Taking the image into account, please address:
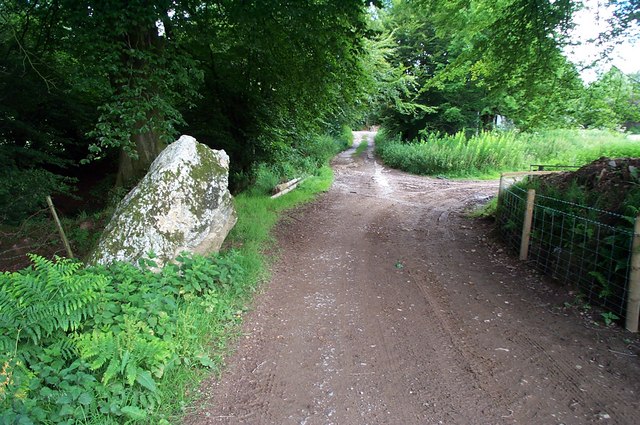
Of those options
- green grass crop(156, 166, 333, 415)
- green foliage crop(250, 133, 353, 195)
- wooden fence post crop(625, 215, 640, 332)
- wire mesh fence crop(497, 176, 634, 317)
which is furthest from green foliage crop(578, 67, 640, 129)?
green foliage crop(250, 133, 353, 195)

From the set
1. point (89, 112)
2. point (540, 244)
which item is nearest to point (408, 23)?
point (89, 112)

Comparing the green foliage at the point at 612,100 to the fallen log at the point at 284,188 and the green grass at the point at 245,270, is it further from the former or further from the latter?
the fallen log at the point at 284,188

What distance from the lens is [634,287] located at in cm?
403

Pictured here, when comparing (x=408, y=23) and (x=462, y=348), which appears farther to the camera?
(x=408, y=23)

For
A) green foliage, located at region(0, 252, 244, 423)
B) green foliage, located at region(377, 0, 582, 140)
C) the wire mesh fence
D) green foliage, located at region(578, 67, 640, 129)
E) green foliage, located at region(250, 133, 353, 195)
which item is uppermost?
green foliage, located at region(377, 0, 582, 140)

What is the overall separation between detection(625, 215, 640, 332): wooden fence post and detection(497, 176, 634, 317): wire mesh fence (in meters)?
0.11

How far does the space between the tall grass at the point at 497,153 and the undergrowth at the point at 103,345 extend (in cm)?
1613

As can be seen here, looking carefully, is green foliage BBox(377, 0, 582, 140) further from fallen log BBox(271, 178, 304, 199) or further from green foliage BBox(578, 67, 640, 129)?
fallen log BBox(271, 178, 304, 199)

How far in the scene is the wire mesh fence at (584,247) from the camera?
4.37 m

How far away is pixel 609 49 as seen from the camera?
24.5 feet

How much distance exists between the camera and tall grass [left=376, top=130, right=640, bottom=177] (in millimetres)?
17938

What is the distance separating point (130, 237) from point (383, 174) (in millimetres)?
15134

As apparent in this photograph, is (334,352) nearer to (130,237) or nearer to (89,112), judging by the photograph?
(130,237)

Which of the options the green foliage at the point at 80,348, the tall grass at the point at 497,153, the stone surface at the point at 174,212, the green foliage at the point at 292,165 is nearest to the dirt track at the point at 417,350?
the green foliage at the point at 80,348
